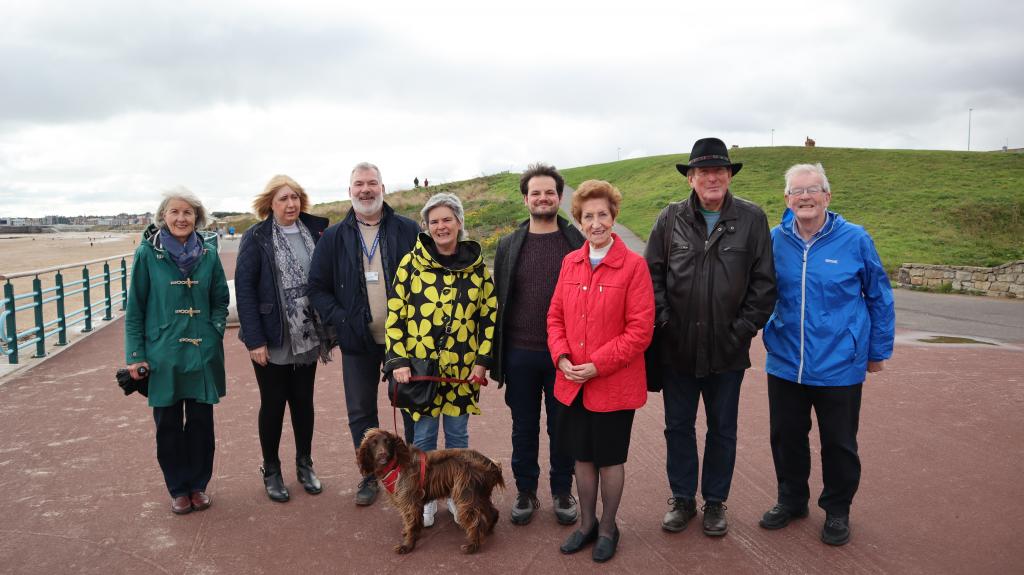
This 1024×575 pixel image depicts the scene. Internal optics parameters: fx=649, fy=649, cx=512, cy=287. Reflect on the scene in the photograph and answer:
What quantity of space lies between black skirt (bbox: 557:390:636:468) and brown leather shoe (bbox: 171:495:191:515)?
247 centimetres

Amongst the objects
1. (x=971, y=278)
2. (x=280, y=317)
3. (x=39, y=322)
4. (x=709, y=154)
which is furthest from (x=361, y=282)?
(x=971, y=278)

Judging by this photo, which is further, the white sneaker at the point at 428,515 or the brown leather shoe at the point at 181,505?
the brown leather shoe at the point at 181,505

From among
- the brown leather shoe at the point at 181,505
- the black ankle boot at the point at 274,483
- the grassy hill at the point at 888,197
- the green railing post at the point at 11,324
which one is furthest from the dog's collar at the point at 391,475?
the grassy hill at the point at 888,197

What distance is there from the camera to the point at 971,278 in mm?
15727

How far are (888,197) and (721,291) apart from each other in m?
31.3

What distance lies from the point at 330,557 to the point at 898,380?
6489 millimetres

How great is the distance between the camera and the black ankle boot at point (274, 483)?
431cm

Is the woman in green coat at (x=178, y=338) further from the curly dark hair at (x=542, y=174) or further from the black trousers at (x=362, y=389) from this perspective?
the curly dark hair at (x=542, y=174)

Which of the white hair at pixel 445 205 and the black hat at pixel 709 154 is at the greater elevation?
the black hat at pixel 709 154

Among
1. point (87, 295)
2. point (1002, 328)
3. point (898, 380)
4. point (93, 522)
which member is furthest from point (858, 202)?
point (93, 522)

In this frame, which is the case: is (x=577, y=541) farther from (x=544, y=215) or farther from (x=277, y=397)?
(x=277, y=397)

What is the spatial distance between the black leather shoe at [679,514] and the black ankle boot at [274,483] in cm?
247

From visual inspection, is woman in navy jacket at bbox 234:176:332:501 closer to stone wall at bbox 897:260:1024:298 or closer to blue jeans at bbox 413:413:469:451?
blue jeans at bbox 413:413:469:451

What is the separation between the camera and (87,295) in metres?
10.9
